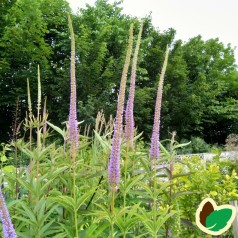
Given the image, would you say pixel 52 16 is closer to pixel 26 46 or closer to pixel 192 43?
pixel 26 46

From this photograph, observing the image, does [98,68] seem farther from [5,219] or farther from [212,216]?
[5,219]

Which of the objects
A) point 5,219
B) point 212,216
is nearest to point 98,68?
point 212,216

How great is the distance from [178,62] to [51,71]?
7.76 m

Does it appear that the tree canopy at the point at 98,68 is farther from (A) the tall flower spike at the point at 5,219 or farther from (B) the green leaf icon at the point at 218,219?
(A) the tall flower spike at the point at 5,219

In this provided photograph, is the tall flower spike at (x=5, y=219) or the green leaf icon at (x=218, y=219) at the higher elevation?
the tall flower spike at (x=5, y=219)

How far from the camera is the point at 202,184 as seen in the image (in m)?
3.17

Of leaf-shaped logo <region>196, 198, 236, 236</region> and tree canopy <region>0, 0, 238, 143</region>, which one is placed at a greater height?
tree canopy <region>0, 0, 238, 143</region>

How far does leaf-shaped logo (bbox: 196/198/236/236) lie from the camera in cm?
209

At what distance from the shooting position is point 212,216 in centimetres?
211

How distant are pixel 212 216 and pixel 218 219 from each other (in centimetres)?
3

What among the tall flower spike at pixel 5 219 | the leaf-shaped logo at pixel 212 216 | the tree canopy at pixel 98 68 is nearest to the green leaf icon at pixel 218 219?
the leaf-shaped logo at pixel 212 216

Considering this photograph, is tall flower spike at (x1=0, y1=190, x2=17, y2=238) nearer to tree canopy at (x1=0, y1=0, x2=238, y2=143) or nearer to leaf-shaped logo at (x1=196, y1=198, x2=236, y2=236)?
leaf-shaped logo at (x1=196, y1=198, x2=236, y2=236)

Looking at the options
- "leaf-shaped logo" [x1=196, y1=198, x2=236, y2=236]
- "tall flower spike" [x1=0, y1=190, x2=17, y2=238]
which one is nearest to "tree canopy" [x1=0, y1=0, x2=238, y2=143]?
"leaf-shaped logo" [x1=196, y1=198, x2=236, y2=236]

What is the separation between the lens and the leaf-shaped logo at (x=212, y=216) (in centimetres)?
209
